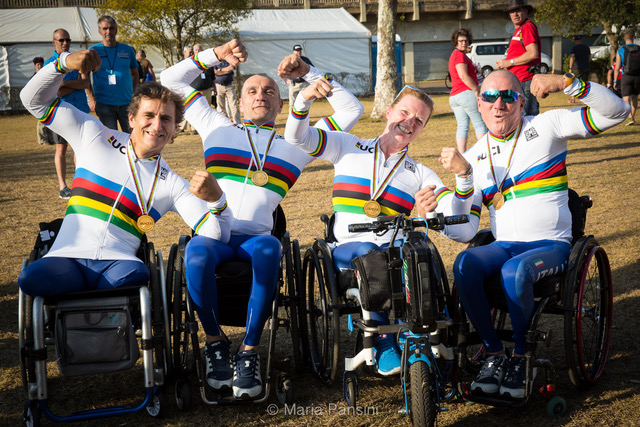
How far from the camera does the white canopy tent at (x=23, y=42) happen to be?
79.2 feet

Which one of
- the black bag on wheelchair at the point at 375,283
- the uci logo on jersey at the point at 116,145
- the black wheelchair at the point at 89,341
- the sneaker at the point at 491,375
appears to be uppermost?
the uci logo on jersey at the point at 116,145

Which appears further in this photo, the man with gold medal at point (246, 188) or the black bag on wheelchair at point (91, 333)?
the man with gold medal at point (246, 188)

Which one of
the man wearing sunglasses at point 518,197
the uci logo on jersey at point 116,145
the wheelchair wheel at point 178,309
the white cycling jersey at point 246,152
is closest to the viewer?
the man wearing sunglasses at point 518,197

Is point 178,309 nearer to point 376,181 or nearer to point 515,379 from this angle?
point 376,181

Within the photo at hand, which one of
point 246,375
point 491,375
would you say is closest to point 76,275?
point 246,375

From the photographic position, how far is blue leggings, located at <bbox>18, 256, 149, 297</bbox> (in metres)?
2.99

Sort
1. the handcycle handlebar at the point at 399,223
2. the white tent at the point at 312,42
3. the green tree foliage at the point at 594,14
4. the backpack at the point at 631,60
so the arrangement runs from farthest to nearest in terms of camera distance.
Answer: the green tree foliage at the point at 594,14, the white tent at the point at 312,42, the backpack at the point at 631,60, the handcycle handlebar at the point at 399,223

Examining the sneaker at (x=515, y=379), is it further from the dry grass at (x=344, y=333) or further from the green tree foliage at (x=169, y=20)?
the green tree foliage at (x=169, y=20)

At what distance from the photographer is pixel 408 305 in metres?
2.90

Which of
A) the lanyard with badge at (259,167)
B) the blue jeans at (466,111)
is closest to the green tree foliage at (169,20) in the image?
the blue jeans at (466,111)

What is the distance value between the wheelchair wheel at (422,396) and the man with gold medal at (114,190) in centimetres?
130

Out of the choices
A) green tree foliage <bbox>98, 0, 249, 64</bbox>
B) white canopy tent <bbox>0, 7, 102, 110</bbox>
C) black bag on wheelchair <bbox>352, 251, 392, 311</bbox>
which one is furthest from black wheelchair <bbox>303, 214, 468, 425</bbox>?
white canopy tent <bbox>0, 7, 102, 110</bbox>

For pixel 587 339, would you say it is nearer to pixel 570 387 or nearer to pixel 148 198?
pixel 570 387

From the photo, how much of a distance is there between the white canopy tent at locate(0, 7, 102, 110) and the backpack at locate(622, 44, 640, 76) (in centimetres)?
1841
